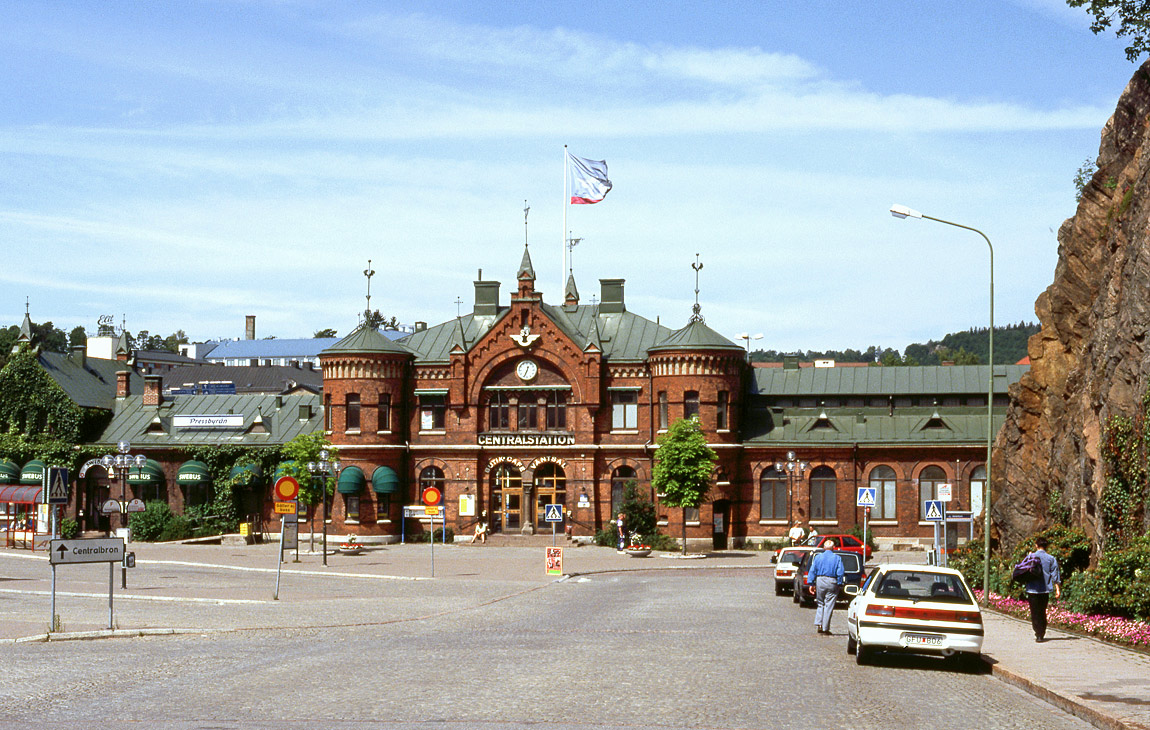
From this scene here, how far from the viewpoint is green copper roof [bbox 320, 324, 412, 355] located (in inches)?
2547

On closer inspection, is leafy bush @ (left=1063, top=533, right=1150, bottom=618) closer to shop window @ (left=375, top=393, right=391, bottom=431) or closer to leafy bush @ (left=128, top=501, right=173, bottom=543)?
shop window @ (left=375, top=393, right=391, bottom=431)

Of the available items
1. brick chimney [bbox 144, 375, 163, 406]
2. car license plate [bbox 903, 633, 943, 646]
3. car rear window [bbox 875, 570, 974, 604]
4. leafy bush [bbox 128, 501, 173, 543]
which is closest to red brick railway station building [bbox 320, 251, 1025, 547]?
leafy bush [bbox 128, 501, 173, 543]

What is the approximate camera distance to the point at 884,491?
210ft

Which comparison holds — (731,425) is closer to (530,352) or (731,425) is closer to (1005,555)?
(530,352)

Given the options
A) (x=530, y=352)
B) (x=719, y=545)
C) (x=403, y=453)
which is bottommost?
(x=719, y=545)

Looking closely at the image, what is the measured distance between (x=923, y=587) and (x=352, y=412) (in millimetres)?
48671

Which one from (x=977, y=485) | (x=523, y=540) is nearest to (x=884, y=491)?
(x=977, y=485)

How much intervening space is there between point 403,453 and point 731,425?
16593 mm

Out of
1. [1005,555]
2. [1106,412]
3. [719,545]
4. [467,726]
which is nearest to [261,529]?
[719,545]

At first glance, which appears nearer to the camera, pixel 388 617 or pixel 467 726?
pixel 467 726

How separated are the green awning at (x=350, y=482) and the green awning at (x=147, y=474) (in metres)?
10.7

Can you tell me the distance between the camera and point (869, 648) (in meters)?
18.8

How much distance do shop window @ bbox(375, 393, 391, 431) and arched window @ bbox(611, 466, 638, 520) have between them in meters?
11.6

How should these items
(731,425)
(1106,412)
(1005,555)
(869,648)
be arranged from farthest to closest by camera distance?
(731,425), (1005,555), (1106,412), (869,648)
